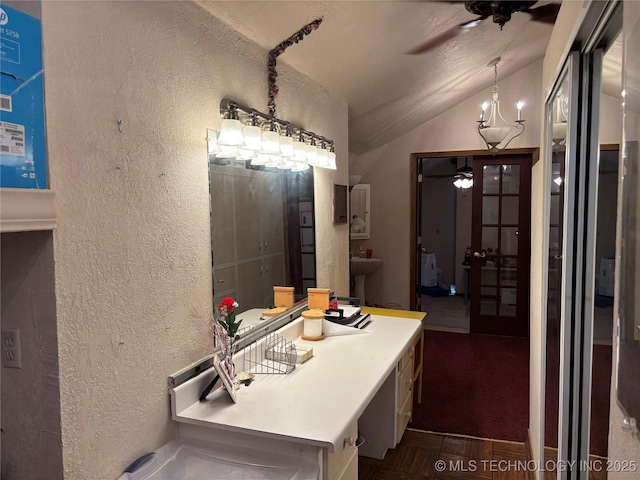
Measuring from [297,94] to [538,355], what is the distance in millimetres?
1937

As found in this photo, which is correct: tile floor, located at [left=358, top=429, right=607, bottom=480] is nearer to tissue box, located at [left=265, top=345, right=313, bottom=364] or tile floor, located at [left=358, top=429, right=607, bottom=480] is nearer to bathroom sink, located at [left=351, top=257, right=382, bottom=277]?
tissue box, located at [left=265, top=345, right=313, bottom=364]

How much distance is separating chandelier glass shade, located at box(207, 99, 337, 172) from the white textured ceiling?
1.17 ft

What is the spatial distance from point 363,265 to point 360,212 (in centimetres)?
63

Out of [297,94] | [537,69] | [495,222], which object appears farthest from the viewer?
[495,222]

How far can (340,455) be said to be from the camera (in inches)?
62.8

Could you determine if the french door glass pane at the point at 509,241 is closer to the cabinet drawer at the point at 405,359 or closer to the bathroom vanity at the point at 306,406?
the cabinet drawer at the point at 405,359

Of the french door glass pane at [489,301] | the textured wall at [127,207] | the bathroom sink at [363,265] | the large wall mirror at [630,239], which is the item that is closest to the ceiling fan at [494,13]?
the textured wall at [127,207]

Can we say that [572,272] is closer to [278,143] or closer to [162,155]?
[278,143]

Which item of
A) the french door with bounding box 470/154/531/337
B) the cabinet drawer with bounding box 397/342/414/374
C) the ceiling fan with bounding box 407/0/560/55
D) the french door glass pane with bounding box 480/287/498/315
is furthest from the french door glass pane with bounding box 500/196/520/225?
the cabinet drawer with bounding box 397/342/414/374

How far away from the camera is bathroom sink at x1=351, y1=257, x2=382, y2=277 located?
4969 millimetres

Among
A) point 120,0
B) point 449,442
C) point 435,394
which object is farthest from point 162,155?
point 435,394

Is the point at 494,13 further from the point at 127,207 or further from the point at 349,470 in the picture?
the point at 349,470

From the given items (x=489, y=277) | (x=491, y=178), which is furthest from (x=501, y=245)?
(x=491, y=178)

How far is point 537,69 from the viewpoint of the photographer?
4.48 m
